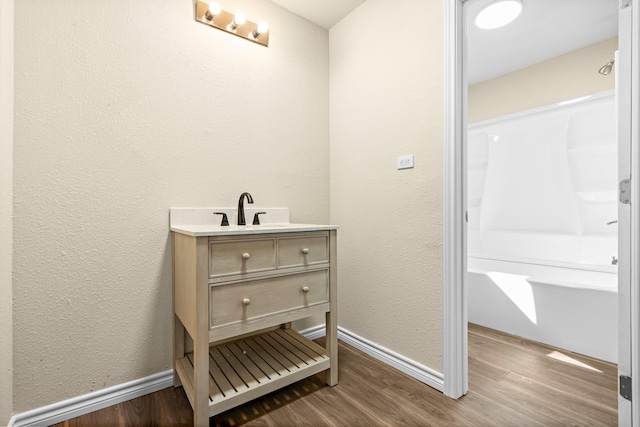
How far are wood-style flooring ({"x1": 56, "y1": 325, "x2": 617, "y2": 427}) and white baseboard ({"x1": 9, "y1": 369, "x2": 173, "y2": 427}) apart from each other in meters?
0.03

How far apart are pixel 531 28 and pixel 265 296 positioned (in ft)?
9.10

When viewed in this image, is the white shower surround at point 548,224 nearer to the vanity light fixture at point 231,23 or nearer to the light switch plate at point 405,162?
the light switch plate at point 405,162

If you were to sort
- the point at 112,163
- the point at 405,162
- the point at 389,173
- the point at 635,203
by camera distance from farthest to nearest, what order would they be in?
the point at 389,173, the point at 405,162, the point at 112,163, the point at 635,203

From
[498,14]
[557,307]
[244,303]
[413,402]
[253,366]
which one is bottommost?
[413,402]

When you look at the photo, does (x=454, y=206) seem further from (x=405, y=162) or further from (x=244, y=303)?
(x=244, y=303)

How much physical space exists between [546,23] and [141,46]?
2.76 metres

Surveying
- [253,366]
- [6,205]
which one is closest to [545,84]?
[253,366]

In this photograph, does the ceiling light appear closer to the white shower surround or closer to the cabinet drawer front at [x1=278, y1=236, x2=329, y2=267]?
the white shower surround

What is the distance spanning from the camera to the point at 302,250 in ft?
4.89

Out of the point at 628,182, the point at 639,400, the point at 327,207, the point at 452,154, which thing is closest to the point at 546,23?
the point at 452,154

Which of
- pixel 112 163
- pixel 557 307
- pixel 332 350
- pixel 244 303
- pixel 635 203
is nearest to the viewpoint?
pixel 635 203

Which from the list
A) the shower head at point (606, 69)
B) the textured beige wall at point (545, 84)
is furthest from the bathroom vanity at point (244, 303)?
the textured beige wall at point (545, 84)

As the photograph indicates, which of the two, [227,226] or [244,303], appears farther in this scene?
[227,226]

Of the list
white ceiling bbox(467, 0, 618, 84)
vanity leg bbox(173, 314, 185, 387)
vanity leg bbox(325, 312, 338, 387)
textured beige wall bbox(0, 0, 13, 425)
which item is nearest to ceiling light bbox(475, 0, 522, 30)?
white ceiling bbox(467, 0, 618, 84)
